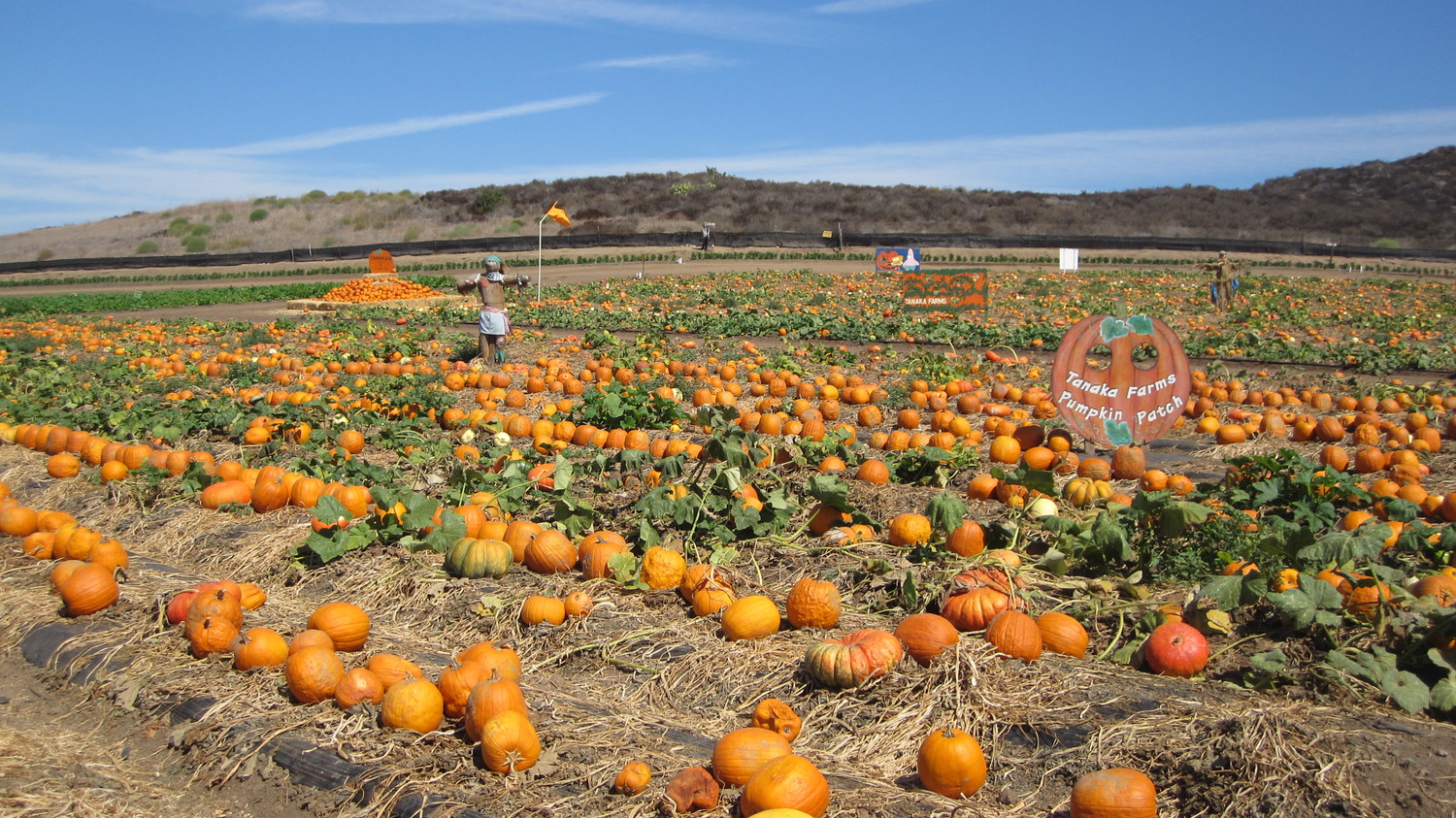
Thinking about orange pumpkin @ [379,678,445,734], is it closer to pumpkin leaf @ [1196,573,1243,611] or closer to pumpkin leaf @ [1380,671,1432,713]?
pumpkin leaf @ [1196,573,1243,611]

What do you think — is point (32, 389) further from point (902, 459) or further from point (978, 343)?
point (978, 343)

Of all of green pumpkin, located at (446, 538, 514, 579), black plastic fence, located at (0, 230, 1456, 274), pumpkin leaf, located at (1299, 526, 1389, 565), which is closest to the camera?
pumpkin leaf, located at (1299, 526, 1389, 565)

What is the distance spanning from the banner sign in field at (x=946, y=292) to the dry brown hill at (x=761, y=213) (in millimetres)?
50633

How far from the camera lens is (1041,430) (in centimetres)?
779

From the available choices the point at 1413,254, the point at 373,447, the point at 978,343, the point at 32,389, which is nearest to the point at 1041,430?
the point at 373,447

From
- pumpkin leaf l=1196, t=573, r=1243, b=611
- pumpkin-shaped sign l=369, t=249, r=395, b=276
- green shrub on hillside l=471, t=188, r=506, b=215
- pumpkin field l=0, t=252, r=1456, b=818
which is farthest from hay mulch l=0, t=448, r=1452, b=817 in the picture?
green shrub on hillside l=471, t=188, r=506, b=215

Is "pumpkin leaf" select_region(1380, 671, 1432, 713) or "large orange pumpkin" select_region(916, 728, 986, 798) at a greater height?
"pumpkin leaf" select_region(1380, 671, 1432, 713)

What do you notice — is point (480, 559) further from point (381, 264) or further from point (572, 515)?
point (381, 264)

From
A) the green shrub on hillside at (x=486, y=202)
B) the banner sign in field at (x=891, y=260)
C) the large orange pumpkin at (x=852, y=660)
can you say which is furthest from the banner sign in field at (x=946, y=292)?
the green shrub on hillside at (x=486, y=202)

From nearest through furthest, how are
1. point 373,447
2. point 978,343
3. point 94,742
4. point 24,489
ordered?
1. point 94,742
2. point 24,489
3. point 373,447
4. point 978,343

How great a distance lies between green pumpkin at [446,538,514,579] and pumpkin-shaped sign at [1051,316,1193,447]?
14.4ft

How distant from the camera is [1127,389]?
726 centimetres

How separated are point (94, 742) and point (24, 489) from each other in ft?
15.7

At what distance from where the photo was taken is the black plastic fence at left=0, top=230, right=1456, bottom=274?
4712 centimetres
